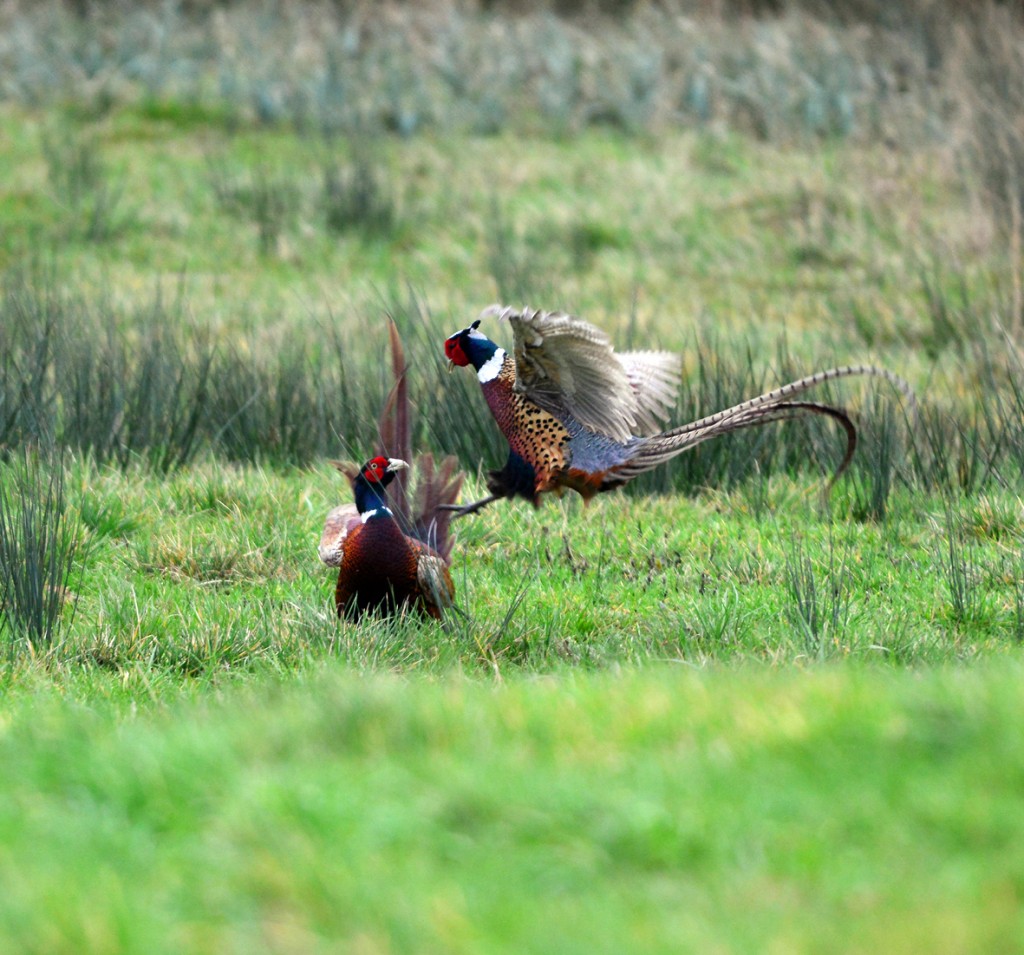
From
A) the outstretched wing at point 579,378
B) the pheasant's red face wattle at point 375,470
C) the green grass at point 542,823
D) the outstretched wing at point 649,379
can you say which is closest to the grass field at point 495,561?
the green grass at point 542,823

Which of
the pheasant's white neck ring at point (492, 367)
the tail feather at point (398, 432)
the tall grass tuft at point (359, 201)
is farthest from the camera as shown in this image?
the tall grass tuft at point (359, 201)

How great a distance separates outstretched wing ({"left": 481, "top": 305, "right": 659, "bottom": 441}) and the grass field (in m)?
0.66

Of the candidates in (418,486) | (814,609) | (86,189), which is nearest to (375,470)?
(418,486)

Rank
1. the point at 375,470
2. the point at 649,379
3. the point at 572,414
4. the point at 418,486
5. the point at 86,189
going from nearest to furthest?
1. the point at 375,470
2. the point at 572,414
3. the point at 418,486
4. the point at 649,379
5. the point at 86,189

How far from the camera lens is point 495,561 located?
223 inches

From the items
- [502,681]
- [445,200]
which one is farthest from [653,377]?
[445,200]

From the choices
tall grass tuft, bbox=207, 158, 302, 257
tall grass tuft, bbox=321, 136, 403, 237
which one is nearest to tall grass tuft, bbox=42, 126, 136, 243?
tall grass tuft, bbox=207, 158, 302, 257

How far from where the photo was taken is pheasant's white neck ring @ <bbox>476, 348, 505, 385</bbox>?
5094 mm

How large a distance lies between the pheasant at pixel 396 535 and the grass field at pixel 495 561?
128 mm

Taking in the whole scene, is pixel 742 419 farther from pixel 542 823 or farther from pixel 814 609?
pixel 542 823

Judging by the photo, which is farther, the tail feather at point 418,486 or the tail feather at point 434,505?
the tail feather at point 434,505

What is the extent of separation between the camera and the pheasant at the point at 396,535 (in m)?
4.64

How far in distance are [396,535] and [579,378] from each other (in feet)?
2.87

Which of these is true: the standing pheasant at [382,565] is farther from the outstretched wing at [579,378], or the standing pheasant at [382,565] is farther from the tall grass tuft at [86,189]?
the tall grass tuft at [86,189]
